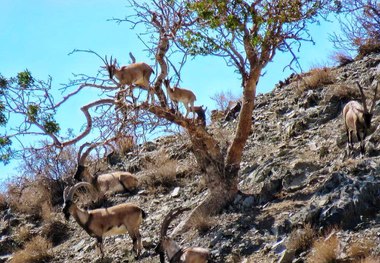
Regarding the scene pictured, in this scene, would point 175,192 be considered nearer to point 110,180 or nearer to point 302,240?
point 110,180

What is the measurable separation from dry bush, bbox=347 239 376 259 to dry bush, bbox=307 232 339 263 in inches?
9.5

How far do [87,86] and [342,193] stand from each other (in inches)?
216

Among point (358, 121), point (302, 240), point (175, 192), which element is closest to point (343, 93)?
point (358, 121)

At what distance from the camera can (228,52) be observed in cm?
1512

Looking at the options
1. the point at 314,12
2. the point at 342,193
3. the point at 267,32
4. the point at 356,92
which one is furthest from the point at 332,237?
the point at 356,92

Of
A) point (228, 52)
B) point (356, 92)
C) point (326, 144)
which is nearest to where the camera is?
point (228, 52)

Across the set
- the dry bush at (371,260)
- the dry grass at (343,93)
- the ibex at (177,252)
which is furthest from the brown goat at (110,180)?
the dry bush at (371,260)

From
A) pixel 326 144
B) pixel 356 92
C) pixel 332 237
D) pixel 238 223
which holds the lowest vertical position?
pixel 332 237

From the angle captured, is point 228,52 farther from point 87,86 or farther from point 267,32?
point 87,86

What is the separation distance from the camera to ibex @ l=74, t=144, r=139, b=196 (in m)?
20.1

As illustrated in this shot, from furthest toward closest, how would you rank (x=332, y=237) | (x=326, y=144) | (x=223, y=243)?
(x=326, y=144) < (x=223, y=243) < (x=332, y=237)

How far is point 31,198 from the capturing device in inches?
843

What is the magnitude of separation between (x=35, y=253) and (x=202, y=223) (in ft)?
16.5

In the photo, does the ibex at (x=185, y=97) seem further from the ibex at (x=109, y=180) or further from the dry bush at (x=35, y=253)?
the dry bush at (x=35, y=253)
